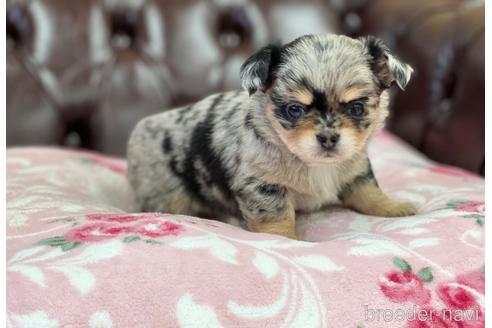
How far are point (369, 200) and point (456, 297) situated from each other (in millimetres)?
471

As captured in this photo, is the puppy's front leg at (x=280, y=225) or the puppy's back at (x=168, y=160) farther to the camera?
the puppy's back at (x=168, y=160)

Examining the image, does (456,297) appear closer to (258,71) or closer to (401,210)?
(401,210)

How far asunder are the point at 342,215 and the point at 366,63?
408 millimetres

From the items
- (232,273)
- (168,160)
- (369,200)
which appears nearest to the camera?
(232,273)

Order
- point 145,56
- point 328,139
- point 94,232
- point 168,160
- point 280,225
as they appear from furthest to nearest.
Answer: point 145,56, point 168,160, point 280,225, point 328,139, point 94,232

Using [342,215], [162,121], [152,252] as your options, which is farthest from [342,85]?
[162,121]

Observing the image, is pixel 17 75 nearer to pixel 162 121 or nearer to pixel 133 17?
pixel 133 17

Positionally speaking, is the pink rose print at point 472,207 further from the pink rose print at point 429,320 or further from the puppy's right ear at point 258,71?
the puppy's right ear at point 258,71

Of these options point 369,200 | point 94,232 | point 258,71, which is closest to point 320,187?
point 369,200

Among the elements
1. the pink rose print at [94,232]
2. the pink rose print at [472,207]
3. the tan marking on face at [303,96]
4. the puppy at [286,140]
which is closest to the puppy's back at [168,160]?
the puppy at [286,140]

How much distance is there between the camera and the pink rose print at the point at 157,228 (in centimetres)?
110

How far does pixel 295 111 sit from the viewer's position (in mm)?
1325

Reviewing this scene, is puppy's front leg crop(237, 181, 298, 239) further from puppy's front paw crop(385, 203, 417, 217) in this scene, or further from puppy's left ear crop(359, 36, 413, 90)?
puppy's left ear crop(359, 36, 413, 90)

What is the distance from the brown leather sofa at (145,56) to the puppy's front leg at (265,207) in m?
1.04
